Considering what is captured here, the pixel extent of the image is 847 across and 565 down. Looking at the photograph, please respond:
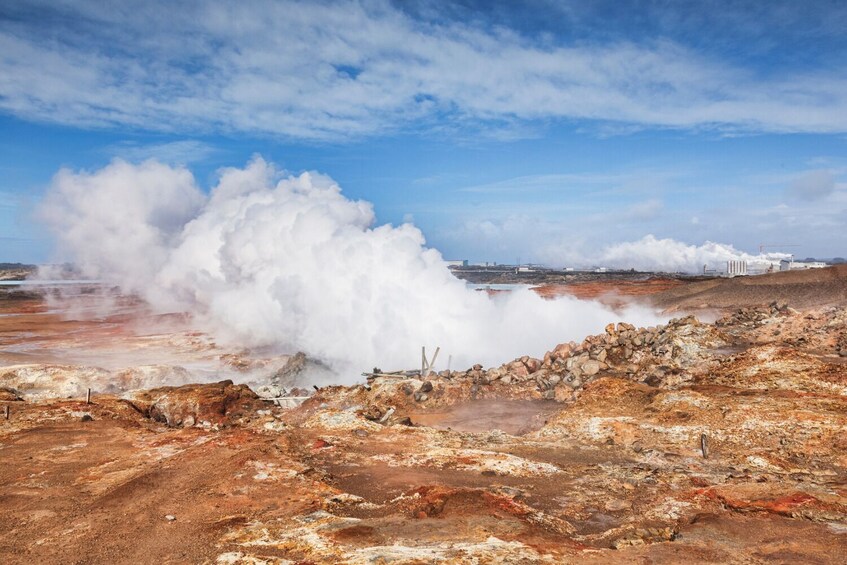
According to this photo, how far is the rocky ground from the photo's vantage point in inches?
309

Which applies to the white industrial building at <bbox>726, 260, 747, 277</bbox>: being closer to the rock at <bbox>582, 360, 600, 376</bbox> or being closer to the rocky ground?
the rocky ground

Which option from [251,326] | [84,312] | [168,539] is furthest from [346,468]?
[84,312]

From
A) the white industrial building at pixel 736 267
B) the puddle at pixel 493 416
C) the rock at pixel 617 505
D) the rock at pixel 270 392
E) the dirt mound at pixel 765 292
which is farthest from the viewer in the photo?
the white industrial building at pixel 736 267

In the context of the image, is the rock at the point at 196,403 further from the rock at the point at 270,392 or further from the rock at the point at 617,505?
the rock at the point at 617,505

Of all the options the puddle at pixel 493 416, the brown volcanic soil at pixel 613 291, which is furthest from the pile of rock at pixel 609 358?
the brown volcanic soil at pixel 613 291

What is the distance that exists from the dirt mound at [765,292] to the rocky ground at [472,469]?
1763 cm

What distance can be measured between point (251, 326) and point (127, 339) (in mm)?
9693

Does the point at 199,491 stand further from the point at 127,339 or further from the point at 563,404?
the point at 127,339

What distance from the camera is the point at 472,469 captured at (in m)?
11.8

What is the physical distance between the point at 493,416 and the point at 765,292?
34051 mm

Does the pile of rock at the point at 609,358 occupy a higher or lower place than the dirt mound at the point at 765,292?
lower

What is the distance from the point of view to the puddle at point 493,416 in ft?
58.5

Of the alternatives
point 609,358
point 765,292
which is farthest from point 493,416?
point 765,292

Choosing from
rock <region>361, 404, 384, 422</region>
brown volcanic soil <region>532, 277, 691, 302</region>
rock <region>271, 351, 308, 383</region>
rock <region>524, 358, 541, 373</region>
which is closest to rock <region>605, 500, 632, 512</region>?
rock <region>361, 404, 384, 422</region>
